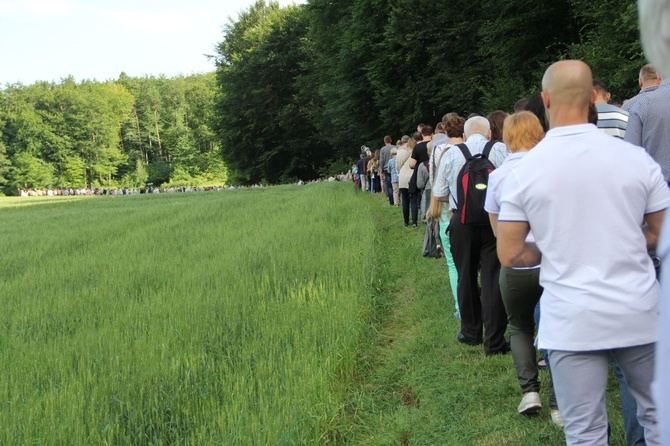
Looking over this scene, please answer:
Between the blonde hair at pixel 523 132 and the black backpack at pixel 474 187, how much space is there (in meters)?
1.11

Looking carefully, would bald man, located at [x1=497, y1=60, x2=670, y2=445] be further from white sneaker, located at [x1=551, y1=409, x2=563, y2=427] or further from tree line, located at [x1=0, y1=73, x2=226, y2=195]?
tree line, located at [x1=0, y1=73, x2=226, y2=195]

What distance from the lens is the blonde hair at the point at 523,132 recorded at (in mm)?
4164

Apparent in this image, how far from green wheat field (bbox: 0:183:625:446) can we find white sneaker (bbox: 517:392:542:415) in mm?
74

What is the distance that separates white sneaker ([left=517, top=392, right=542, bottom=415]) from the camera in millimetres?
4309

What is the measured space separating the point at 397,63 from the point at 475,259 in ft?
76.2

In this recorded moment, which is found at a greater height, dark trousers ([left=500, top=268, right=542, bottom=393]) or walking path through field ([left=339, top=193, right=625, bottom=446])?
dark trousers ([left=500, top=268, right=542, bottom=393])

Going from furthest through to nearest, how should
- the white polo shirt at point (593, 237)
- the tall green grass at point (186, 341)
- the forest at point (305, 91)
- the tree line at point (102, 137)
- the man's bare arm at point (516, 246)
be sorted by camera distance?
the tree line at point (102, 137), the forest at point (305, 91), the tall green grass at point (186, 341), the man's bare arm at point (516, 246), the white polo shirt at point (593, 237)

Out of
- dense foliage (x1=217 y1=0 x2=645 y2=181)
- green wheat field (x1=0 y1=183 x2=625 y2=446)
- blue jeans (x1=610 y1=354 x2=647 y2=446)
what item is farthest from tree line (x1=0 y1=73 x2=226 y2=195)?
blue jeans (x1=610 y1=354 x2=647 y2=446)

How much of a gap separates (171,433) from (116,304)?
138 inches

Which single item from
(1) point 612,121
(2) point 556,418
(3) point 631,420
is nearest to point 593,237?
(3) point 631,420

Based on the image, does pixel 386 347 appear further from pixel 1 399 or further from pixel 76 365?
pixel 1 399

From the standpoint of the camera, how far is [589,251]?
8.24 ft

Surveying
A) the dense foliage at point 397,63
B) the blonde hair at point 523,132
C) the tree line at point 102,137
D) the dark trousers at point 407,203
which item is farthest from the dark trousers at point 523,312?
the tree line at point 102,137

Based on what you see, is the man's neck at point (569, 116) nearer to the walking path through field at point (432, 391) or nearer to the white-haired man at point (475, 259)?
the walking path through field at point (432, 391)
